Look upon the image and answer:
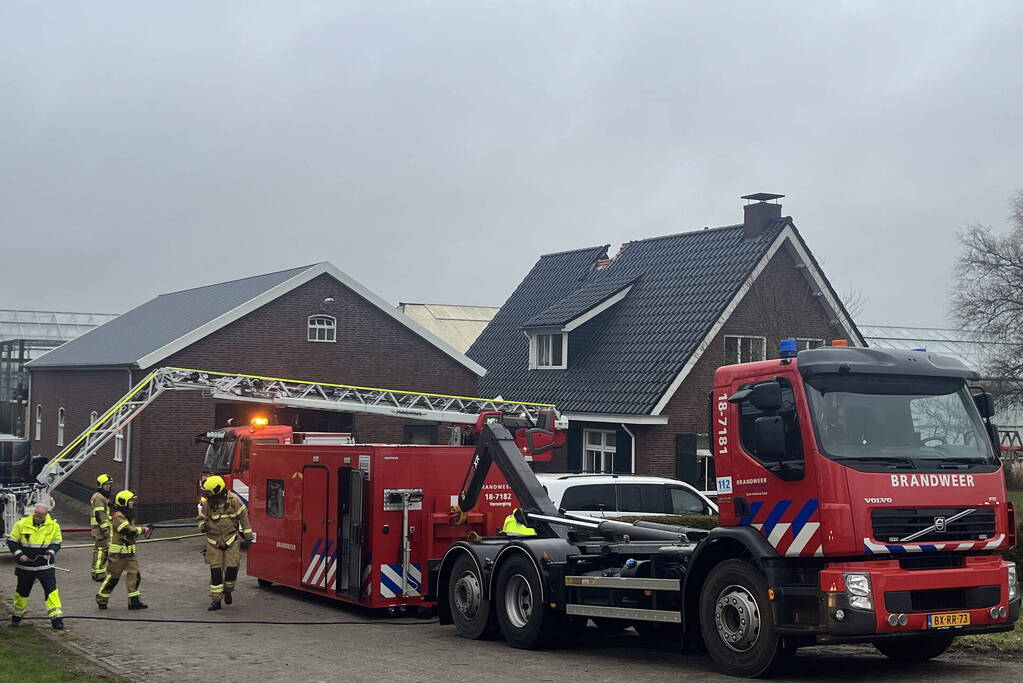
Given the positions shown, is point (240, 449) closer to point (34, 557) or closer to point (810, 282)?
point (34, 557)

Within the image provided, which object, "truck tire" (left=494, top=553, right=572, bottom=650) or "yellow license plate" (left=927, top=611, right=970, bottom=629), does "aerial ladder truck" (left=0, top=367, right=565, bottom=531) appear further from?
"yellow license plate" (left=927, top=611, right=970, bottom=629)

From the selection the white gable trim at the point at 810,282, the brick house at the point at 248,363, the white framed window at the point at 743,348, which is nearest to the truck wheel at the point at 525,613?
the white gable trim at the point at 810,282

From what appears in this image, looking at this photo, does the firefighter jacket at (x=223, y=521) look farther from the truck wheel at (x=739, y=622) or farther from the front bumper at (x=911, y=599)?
the front bumper at (x=911, y=599)

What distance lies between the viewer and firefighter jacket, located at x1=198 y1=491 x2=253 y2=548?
52.0 ft

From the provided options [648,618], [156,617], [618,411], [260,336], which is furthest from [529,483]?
[260,336]

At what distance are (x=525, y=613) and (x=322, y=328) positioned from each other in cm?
2079

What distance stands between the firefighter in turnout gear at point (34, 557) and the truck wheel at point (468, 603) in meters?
4.45

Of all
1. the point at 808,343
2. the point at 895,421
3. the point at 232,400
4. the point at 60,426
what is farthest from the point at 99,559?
the point at 60,426

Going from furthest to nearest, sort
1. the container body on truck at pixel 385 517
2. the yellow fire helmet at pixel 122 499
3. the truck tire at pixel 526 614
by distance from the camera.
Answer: the yellow fire helmet at pixel 122 499, the container body on truck at pixel 385 517, the truck tire at pixel 526 614

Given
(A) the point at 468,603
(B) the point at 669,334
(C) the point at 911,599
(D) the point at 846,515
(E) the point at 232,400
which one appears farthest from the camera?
(B) the point at 669,334

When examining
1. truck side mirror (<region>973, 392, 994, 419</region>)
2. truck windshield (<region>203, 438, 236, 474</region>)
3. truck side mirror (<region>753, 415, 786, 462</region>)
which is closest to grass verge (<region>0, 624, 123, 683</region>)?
truck side mirror (<region>753, 415, 786, 462</region>)

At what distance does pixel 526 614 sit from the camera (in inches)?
495

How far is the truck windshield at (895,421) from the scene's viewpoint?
32.7 ft

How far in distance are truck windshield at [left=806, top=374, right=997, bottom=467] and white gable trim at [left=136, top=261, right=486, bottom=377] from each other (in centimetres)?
2228
